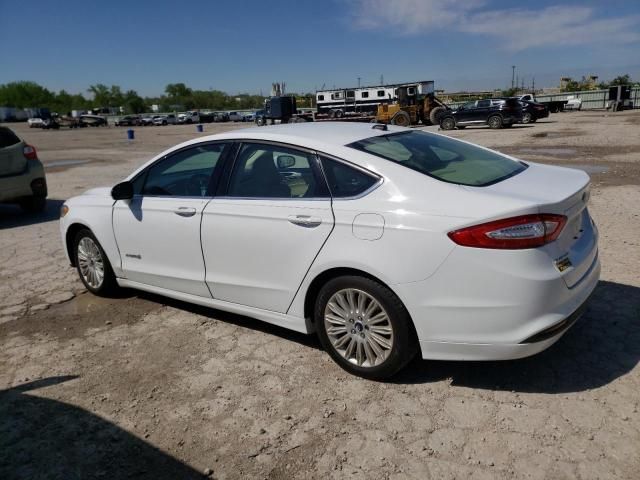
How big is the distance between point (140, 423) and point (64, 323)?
1.94 meters

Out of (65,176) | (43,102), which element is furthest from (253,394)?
(43,102)

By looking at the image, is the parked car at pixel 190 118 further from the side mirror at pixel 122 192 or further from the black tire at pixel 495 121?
the side mirror at pixel 122 192

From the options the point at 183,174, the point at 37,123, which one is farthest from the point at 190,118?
the point at 183,174

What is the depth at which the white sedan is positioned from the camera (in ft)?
8.87

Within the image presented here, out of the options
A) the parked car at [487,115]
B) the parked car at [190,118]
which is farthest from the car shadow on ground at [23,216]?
the parked car at [190,118]

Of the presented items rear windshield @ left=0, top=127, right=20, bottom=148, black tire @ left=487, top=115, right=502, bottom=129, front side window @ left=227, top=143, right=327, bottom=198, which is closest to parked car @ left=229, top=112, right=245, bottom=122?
black tire @ left=487, top=115, right=502, bottom=129

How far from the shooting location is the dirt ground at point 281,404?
255cm

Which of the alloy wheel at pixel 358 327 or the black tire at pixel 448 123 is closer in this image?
the alloy wheel at pixel 358 327

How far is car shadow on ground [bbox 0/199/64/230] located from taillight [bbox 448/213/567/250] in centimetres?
799

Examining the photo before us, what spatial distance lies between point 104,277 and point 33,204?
5477 mm


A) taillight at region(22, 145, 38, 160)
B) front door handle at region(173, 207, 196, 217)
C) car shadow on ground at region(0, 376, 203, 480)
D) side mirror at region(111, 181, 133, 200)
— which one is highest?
taillight at region(22, 145, 38, 160)

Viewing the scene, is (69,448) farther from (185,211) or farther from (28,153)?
(28,153)

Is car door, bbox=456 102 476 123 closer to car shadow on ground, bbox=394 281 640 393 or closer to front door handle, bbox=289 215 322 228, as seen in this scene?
car shadow on ground, bbox=394 281 640 393

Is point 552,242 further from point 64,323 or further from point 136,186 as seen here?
point 64,323
